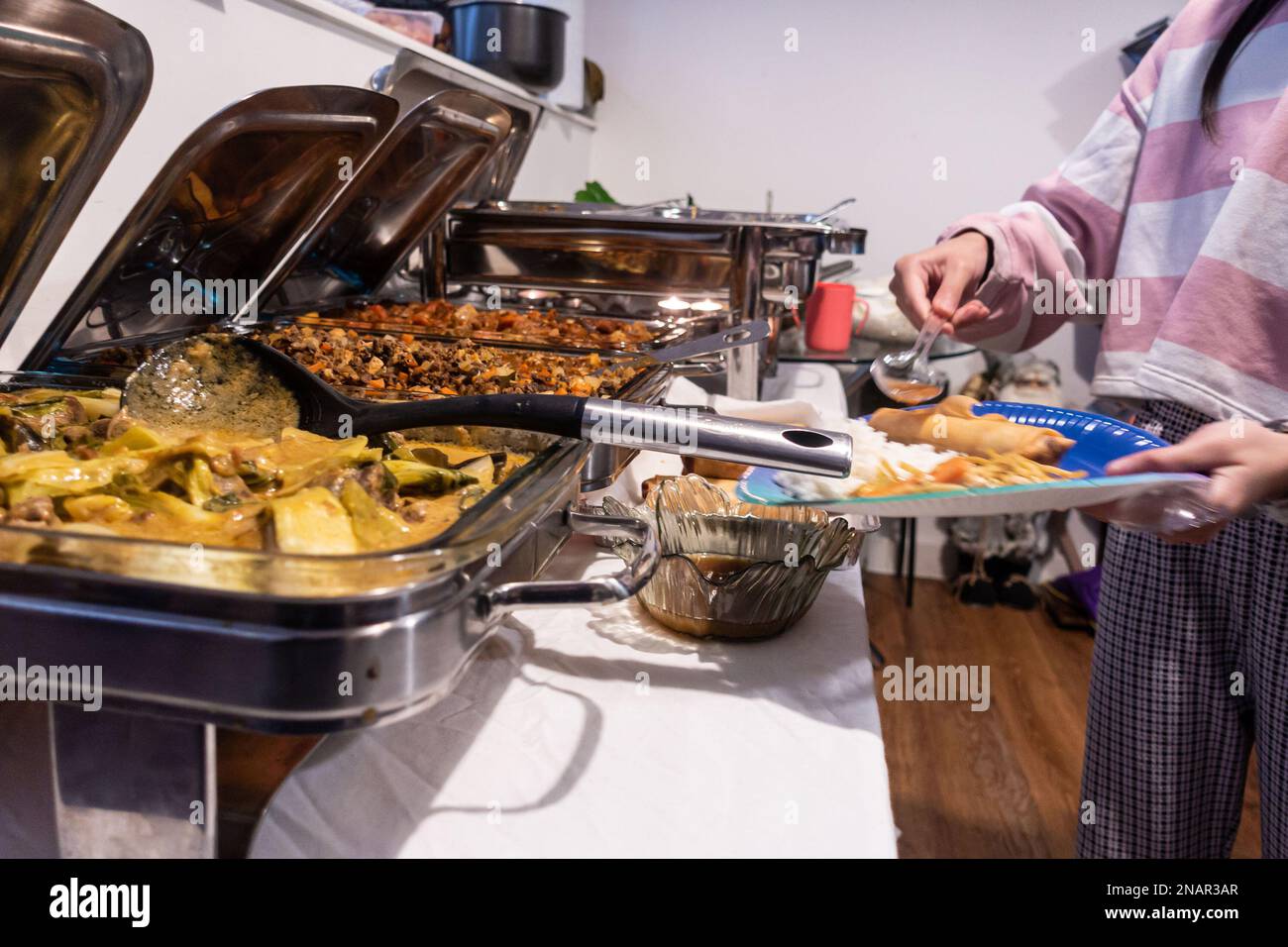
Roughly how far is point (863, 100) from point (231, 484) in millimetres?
2945

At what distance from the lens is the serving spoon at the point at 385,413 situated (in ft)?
2.19

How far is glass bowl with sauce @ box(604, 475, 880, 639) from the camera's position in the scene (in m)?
0.83

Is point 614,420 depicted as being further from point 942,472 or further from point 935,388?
point 935,388

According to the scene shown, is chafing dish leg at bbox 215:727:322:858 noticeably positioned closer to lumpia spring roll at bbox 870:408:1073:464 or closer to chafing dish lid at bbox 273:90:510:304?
lumpia spring roll at bbox 870:408:1073:464

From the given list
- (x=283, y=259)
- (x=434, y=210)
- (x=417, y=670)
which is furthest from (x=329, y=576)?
(x=434, y=210)

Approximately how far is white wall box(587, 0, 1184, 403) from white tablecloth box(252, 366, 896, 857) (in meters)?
2.61

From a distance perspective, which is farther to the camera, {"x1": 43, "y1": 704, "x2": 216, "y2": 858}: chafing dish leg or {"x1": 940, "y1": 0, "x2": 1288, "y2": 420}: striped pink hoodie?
{"x1": 940, "y1": 0, "x2": 1288, "y2": 420}: striped pink hoodie

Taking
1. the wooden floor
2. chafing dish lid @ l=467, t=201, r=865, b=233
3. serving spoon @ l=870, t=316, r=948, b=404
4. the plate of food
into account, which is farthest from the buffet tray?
the wooden floor

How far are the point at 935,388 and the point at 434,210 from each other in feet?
2.98

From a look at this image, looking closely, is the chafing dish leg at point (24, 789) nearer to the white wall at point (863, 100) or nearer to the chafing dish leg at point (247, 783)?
the chafing dish leg at point (247, 783)

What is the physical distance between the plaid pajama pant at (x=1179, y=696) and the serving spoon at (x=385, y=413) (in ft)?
2.09

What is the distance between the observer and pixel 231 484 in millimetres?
640

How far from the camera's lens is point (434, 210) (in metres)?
1.61

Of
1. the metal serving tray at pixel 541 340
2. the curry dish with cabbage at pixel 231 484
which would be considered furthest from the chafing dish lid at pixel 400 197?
the curry dish with cabbage at pixel 231 484
